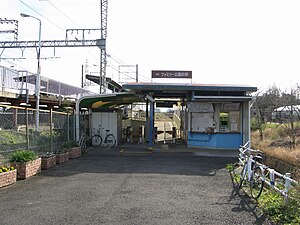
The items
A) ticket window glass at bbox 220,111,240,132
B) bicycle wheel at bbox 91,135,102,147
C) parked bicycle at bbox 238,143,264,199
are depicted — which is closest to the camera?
parked bicycle at bbox 238,143,264,199

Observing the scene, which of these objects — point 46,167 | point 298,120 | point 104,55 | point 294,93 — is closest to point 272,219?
point 46,167

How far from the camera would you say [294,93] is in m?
19.6

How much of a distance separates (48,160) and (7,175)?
99.5 inches

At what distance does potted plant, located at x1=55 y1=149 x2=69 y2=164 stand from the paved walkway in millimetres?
421

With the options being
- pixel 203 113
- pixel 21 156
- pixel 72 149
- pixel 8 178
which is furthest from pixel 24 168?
pixel 203 113

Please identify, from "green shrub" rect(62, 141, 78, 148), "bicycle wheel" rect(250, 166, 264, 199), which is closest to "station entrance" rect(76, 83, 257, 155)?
"green shrub" rect(62, 141, 78, 148)

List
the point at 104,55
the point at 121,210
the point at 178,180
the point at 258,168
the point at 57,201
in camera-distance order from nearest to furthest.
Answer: the point at 121,210 → the point at 57,201 → the point at 258,168 → the point at 178,180 → the point at 104,55

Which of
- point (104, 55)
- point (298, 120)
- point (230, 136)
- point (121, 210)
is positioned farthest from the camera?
point (104, 55)

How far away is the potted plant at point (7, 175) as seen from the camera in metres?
7.62

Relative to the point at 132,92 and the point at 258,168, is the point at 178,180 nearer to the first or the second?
the point at 258,168

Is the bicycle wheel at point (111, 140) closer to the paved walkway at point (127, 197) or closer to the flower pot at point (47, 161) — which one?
the paved walkway at point (127, 197)

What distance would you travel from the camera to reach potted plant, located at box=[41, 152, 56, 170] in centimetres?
1017

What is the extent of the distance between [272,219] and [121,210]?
8.77 feet

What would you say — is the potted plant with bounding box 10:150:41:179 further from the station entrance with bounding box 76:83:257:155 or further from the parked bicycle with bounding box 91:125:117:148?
the parked bicycle with bounding box 91:125:117:148
